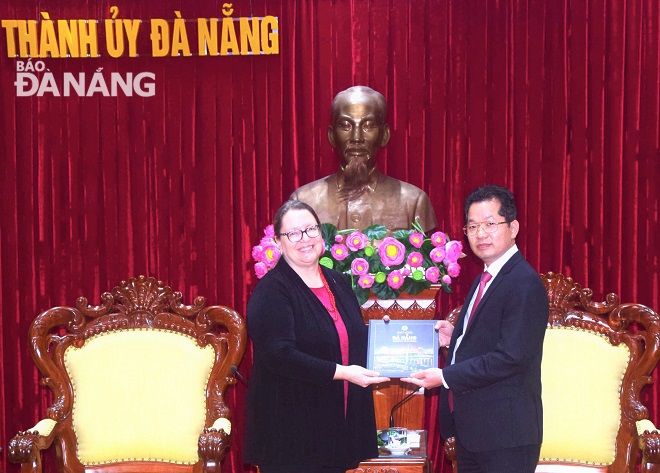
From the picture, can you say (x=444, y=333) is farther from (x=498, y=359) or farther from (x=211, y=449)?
(x=211, y=449)

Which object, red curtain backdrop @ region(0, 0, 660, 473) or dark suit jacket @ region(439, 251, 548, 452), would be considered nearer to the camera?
dark suit jacket @ region(439, 251, 548, 452)

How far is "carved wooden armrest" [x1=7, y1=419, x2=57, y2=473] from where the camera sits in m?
3.20

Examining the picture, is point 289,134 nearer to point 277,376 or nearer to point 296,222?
point 296,222

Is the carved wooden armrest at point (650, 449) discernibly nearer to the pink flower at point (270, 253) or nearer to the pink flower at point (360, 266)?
the pink flower at point (360, 266)

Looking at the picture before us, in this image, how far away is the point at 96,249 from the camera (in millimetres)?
4383

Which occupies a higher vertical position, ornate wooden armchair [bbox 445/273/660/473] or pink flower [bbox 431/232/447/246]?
pink flower [bbox 431/232/447/246]

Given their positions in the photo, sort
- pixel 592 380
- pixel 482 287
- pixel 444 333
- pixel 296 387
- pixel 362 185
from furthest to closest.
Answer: pixel 362 185 < pixel 592 380 < pixel 444 333 < pixel 482 287 < pixel 296 387

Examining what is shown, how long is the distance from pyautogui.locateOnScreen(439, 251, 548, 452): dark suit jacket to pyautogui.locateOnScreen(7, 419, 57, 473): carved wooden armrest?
1.64 metres

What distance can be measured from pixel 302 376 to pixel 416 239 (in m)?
1.01

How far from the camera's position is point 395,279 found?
334 cm

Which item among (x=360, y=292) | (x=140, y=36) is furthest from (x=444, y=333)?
(x=140, y=36)

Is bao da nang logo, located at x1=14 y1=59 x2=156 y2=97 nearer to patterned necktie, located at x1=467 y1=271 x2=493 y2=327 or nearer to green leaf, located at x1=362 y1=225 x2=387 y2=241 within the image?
green leaf, located at x1=362 y1=225 x2=387 y2=241

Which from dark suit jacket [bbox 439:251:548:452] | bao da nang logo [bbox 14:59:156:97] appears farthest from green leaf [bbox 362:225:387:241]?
bao da nang logo [bbox 14:59:156:97]

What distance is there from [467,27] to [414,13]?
0.27 metres
